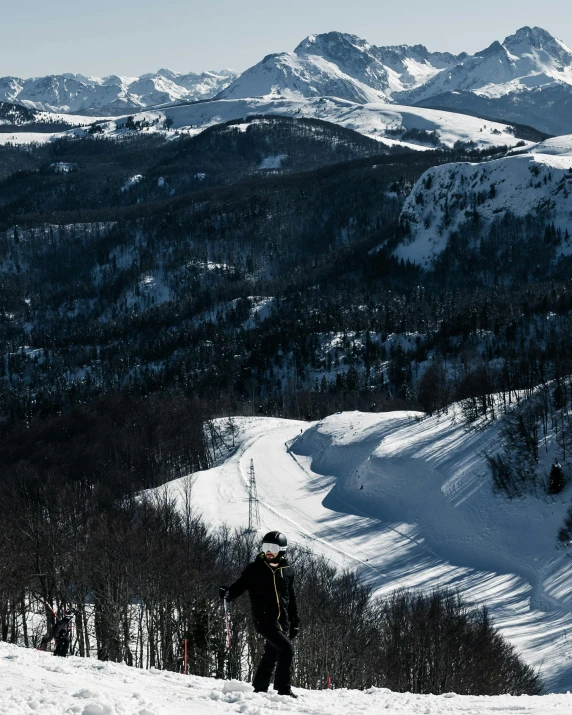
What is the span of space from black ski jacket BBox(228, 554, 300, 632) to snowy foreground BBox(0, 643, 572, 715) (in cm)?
174

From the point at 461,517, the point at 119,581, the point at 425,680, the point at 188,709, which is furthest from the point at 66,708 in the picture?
Answer: the point at 461,517

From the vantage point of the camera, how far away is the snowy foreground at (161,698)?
50.9ft

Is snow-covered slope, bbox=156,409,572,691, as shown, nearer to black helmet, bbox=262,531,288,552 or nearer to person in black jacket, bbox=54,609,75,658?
person in black jacket, bbox=54,609,75,658

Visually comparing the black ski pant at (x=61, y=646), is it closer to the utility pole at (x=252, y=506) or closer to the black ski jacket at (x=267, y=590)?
the black ski jacket at (x=267, y=590)

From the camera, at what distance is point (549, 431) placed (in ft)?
343

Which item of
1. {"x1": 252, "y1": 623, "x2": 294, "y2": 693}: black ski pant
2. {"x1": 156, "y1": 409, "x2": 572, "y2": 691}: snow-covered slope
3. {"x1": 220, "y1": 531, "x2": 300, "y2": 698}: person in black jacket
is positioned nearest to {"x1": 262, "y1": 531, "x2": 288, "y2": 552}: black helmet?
{"x1": 220, "y1": 531, "x2": 300, "y2": 698}: person in black jacket

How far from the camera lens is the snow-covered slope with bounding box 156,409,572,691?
77562mm

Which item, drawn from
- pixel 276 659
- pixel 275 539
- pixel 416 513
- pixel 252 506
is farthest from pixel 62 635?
pixel 416 513

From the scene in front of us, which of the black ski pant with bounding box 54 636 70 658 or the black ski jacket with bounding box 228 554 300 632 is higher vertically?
the black ski jacket with bounding box 228 554 300 632

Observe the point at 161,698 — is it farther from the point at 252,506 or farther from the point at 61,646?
the point at 252,506

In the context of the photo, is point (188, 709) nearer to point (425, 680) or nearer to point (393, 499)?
point (425, 680)

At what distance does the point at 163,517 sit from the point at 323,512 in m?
29.2

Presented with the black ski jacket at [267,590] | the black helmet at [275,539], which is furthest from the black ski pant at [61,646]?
the black helmet at [275,539]

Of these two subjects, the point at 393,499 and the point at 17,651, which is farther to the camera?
the point at 393,499
